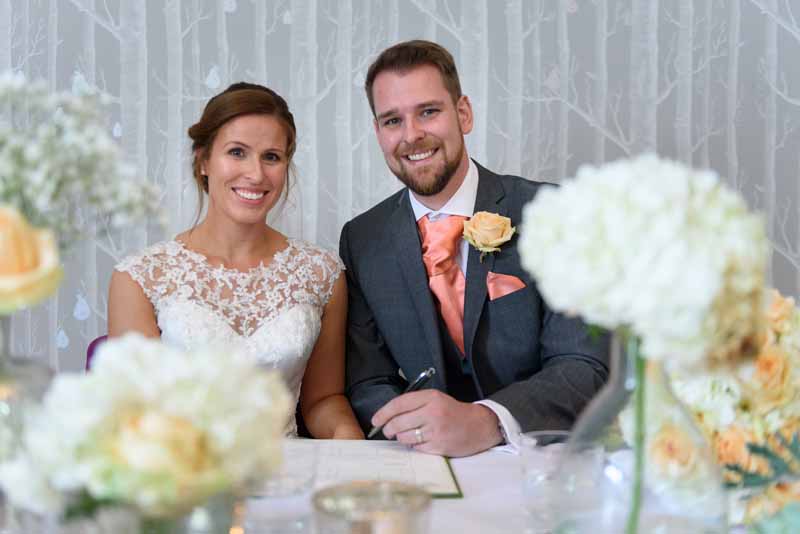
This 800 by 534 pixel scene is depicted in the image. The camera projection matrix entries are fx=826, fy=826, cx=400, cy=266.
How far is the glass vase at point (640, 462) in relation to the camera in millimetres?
912

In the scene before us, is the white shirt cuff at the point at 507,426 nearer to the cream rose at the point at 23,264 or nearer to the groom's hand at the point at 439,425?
the groom's hand at the point at 439,425

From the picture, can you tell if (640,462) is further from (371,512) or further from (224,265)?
(224,265)

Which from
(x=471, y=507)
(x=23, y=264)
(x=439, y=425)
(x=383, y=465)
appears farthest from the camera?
(x=439, y=425)

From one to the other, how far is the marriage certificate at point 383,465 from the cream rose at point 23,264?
60 cm

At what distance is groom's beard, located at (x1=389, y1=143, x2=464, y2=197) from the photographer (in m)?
2.48

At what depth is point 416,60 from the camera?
98.7 inches

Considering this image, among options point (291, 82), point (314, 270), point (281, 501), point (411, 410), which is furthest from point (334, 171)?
point (281, 501)

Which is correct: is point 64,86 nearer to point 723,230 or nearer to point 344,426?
point 344,426

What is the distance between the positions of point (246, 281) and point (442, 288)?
584 millimetres

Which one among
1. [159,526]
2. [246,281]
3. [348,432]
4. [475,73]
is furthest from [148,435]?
[475,73]

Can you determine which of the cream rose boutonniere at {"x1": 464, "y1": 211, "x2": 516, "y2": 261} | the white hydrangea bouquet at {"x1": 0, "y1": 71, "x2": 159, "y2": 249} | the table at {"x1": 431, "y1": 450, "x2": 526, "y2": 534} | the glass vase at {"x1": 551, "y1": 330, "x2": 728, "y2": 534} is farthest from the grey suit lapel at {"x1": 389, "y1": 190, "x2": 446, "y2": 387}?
the white hydrangea bouquet at {"x1": 0, "y1": 71, "x2": 159, "y2": 249}

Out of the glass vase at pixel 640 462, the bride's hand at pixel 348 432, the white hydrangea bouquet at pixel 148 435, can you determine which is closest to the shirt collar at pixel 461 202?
the bride's hand at pixel 348 432

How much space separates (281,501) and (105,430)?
0.35 meters

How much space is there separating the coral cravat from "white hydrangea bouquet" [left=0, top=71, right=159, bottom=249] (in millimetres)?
1463
